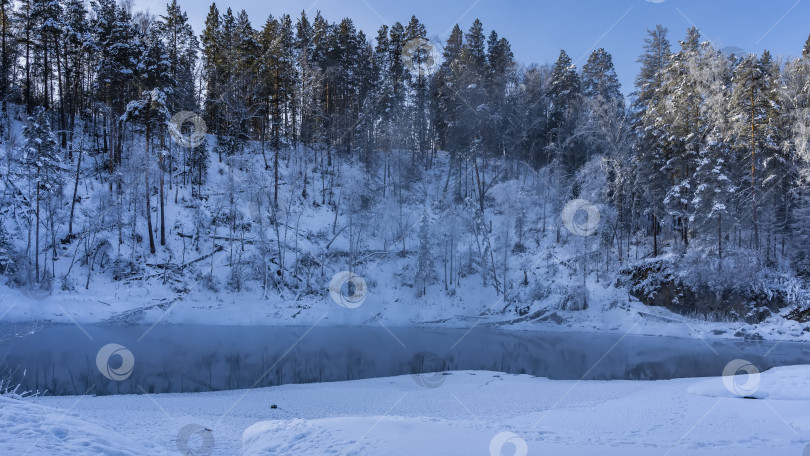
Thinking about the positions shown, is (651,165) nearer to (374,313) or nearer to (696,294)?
(696,294)

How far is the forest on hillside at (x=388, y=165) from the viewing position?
32000 mm

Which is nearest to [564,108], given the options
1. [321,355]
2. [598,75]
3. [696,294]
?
[598,75]

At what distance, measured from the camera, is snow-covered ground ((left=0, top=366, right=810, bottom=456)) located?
7621 millimetres

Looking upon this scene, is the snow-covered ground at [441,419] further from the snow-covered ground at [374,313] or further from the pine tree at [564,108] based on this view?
the pine tree at [564,108]

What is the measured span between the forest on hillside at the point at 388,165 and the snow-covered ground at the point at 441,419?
20793 millimetres

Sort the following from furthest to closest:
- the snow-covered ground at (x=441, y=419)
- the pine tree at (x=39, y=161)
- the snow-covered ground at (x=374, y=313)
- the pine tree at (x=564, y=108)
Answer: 1. the pine tree at (x=564, y=108)
2. the pine tree at (x=39, y=161)
3. the snow-covered ground at (x=374, y=313)
4. the snow-covered ground at (x=441, y=419)

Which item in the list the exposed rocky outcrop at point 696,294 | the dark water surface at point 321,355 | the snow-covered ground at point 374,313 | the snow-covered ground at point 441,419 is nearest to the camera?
the snow-covered ground at point 441,419

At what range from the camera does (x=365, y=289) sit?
39.2 metres

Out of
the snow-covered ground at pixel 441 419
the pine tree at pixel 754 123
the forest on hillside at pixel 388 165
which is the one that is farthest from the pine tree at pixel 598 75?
the snow-covered ground at pixel 441 419

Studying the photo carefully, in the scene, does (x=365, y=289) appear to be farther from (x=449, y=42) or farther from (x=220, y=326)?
(x=449, y=42)

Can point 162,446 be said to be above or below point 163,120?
below

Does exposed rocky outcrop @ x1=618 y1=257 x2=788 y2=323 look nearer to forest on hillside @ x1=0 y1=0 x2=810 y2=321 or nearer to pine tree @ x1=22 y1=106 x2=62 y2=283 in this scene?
forest on hillside @ x1=0 y1=0 x2=810 y2=321

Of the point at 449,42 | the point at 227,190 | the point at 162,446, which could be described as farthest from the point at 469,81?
the point at 162,446

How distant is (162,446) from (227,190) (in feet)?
120
